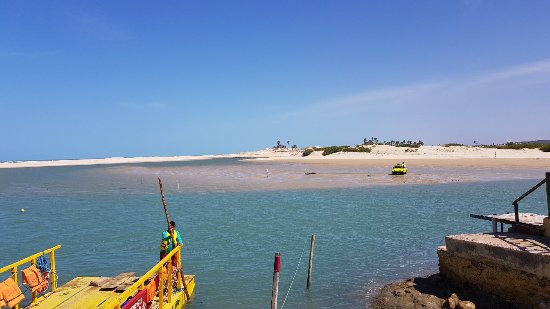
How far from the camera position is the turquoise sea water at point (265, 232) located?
15.6 meters

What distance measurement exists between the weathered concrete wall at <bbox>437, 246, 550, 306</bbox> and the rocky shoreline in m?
0.20

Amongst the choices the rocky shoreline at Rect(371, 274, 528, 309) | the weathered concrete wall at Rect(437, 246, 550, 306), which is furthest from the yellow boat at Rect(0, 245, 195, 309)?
the weathered concrete wall at Rect(437, 246, 550, 306)

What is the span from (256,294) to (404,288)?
4846mm

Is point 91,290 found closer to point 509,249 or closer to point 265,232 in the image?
point 509,249

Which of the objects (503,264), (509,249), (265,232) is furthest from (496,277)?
(265,232)

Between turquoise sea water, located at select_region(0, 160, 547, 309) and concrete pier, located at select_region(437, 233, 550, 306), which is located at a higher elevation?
concrete pier, located at select_region(437, 233, 550, 306)

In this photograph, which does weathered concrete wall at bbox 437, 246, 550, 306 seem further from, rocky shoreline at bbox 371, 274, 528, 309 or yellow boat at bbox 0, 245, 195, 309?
yellow boat at bbox 0, 245, 195, 309

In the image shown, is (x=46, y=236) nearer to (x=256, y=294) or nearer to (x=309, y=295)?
(x=256, y=294)

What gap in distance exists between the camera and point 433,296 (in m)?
13.0

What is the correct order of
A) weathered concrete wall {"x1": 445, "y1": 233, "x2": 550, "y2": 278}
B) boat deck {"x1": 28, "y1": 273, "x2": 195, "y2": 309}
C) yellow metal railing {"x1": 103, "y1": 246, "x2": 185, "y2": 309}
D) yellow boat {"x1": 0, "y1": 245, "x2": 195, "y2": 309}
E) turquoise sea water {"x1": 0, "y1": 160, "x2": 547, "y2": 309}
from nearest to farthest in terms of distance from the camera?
yellow metal railing {"x1": 103, "y1": 246, "x2": 185, "y2": 309} → yellow boat {"x1": 0, "y1": 245, "x2": 195, "y2": 309} → weathered concrete wall {"x1": 445, "y1": 233, "x2": 550, "y2": 278} → boat deck {"x1": 28, "y1": 273, "x2": 195, "y2": 309} → turquoise sea water {"x1": 0, "y1": 160, "x2": 547, "y2": 309}

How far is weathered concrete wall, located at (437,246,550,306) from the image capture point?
1119cm

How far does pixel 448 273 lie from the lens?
13.8m

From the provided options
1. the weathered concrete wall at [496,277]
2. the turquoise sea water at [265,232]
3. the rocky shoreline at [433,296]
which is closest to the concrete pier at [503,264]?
the weathered concrete wall at [496,277]

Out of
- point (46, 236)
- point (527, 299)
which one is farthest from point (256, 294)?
point (46, 236)
